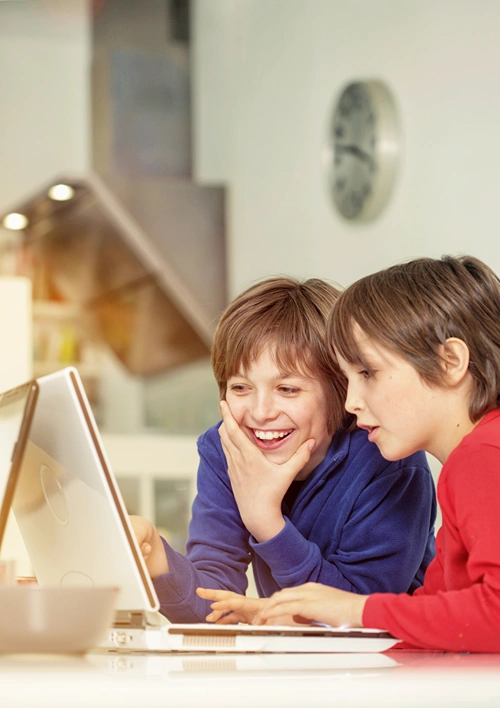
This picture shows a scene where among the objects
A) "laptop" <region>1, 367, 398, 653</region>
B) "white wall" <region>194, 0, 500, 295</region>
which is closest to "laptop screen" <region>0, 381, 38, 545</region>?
"laptop" <region>1, 367, 398, 653</region>

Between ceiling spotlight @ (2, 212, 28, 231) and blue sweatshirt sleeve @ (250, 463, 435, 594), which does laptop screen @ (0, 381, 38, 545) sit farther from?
ceiling spotlight @ (2, 212, 28, 231)

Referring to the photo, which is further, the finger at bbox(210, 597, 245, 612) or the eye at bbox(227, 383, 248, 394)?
the eye at bbox(227, 383, 248, 394)

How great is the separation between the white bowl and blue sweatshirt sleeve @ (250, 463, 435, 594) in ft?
1.70

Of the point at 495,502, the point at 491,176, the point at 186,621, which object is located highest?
the point at 491,176

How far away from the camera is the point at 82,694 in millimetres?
504

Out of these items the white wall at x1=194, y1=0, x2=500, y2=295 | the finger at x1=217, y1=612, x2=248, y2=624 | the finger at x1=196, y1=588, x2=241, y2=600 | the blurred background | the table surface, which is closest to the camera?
the table surface

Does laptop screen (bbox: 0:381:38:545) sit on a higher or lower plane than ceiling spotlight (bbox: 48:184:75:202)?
lower

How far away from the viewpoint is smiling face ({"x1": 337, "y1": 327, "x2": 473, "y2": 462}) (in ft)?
3.39

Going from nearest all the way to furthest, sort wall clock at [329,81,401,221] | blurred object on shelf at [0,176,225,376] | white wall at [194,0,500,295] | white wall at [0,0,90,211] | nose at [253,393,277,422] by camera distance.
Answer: nose at [253,393,277,422], white wall at [194,0,500,295], wall clock at [329,81,401,221], blurred object on shelf at [0,176,225,376], white wall at [0,0,90,211]

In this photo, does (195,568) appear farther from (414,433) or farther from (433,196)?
(433,196)

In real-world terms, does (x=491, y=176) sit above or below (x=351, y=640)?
above

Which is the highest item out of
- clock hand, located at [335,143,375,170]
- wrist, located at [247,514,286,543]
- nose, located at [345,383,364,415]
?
clock hand, located at [335,143,375,170]

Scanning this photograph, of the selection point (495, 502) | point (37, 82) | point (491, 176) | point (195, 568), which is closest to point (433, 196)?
point (491, 176)

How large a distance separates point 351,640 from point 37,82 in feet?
14.3
